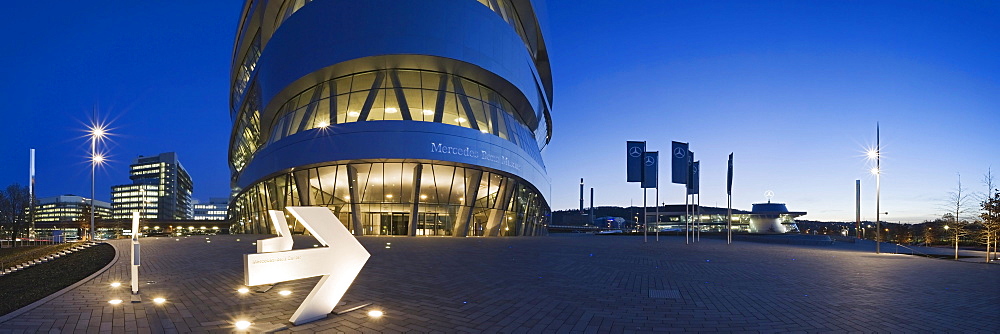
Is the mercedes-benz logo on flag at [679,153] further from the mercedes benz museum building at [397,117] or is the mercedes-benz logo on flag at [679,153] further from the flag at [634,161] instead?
the mercedes benz museum building at [397,117]

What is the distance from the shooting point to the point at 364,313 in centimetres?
715

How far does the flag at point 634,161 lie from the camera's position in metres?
30.7

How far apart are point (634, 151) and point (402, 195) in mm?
16005

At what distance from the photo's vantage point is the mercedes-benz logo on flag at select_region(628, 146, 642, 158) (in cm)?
3097

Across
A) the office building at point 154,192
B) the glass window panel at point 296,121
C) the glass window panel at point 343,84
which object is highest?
the glass window panel at point 343,84

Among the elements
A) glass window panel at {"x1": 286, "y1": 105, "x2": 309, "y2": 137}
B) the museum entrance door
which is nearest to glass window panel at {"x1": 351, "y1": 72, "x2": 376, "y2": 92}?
glass window panel at {"x1": 286, "y1": 105, "x2": 309, "y2": 137}

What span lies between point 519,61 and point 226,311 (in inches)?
1382

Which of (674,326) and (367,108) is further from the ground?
(367,108)

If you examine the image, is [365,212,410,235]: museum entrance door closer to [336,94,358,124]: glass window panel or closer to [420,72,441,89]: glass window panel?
[336,94,358,124]: glass window panel

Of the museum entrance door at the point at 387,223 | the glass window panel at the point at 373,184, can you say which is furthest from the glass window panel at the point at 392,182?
the museum entrance door at the point at 387,223

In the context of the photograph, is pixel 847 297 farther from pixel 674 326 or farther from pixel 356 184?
pixel 356 184

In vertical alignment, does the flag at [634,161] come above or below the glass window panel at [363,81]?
below

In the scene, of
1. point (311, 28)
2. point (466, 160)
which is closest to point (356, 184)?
point (466, 160)

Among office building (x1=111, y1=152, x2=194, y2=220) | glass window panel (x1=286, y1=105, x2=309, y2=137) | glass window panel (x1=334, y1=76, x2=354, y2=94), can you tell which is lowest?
office building (x1=111, y1=152, x2=194, y2=220)
